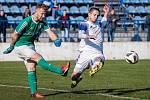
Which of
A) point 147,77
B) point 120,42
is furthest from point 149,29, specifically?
point 147,77

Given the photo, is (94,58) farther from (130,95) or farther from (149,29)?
(149,29)

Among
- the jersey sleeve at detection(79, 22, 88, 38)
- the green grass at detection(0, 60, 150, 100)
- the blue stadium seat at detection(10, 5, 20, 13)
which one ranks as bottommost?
the green grass at detection(0, 60, 150, 100)

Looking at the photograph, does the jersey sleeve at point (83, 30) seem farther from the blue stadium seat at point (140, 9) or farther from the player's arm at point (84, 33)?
the blue stadium seat at point (140, 9)

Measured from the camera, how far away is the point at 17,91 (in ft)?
37.7

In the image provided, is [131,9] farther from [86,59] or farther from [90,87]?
[86,59]

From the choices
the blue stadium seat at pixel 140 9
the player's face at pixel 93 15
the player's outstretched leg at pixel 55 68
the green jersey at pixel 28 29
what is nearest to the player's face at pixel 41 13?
the green jersey at pixel 28 29

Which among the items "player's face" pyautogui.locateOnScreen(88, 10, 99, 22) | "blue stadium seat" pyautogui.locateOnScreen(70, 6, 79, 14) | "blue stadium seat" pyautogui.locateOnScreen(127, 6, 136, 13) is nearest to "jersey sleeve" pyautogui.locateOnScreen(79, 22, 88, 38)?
"player's face" pyautogui.locateOnScreen(88, 10, 99, 22)

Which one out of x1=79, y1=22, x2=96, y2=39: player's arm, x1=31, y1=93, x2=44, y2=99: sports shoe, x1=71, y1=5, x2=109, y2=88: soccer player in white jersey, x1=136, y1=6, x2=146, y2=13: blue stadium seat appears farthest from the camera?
x1=136, y1=6, x2=146, y2=13: blue stadium seat

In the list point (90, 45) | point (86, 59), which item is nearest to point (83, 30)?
point (90, 45)

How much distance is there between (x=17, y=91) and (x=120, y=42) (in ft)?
49.8

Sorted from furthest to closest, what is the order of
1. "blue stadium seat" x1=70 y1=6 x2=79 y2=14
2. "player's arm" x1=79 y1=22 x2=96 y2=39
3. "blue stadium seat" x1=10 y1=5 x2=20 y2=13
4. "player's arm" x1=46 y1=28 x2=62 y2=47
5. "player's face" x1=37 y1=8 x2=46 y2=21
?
"blue stadium seat" x1=70 y1=6 x2=79 y2=14 → "blue stadium seat" x1=10 y1=5 x2=20 y2=13 → "player's arm" x1=79 y1=22 x2=96 y2=39 → "player's arm" x1=46 y1=28 x2=62 y2=47 → "player's face" x1=37 y1=8 x2=46 y2=21

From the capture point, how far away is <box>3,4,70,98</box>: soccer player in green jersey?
10516mm

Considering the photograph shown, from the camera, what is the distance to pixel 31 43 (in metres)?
10.9

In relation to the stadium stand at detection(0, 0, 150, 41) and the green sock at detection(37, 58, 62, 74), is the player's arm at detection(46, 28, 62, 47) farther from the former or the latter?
the stadium stand at detection(0, 0, 150, 41)
